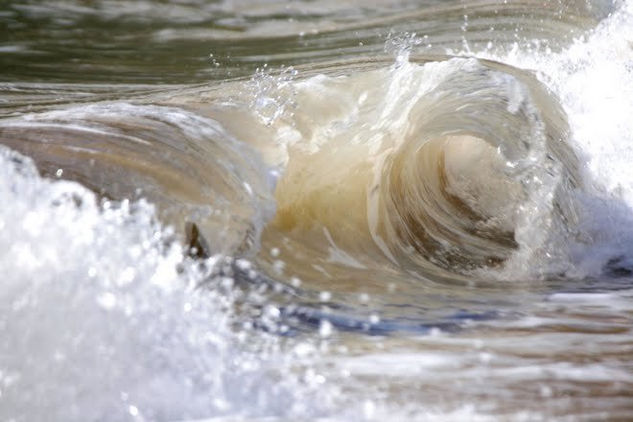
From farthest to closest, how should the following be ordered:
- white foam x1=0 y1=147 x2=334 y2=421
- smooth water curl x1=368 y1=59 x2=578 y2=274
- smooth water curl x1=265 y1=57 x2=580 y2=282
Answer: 1. smooth water curl x1=368 y1=59 x2=578 y2=274
2. smooth water curl x1=265 y1=57 x2=580 y2=282
3. white foam x1=0 y1=147 x2=334 y2=421

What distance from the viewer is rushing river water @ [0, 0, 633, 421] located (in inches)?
57.7

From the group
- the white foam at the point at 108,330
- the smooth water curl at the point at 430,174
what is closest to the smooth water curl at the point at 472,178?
the smooth water curl at the point at 430,174

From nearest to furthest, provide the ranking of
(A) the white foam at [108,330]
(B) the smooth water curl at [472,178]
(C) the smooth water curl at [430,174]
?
1. (A) the white foam at [108,330]
2. (C) the smooth water curl at [430,174]
3. (B) the smooth water curl at [472,178]

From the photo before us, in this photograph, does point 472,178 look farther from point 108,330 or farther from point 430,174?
point 108,330

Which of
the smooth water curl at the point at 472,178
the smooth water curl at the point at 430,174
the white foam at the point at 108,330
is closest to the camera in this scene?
the white foam at the point at 108,330

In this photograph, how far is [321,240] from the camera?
2471mm

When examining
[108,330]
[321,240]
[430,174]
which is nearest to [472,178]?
[430,174]

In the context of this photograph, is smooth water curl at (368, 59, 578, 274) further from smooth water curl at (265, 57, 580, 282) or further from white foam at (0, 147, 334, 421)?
white foam at (0, 147, 334, 421)

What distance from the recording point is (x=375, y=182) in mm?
2779

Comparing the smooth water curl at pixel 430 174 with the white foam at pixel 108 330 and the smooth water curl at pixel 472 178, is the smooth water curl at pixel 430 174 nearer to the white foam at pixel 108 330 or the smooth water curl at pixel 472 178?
the smooth water curl at pixel 472 178

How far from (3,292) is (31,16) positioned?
4.09 meters

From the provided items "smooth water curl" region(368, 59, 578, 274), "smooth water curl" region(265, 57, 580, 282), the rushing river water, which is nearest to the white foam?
the rushing river water

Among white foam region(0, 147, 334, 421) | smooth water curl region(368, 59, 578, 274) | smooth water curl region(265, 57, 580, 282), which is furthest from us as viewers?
smooth water curl region(368, 59, 578, 274)

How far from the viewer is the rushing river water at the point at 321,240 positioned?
4.81 feet
